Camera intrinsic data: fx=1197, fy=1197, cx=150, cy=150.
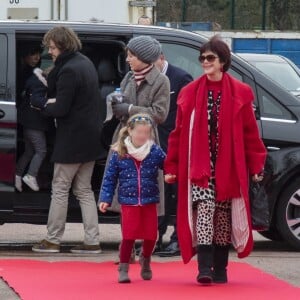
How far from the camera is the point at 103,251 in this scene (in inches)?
419

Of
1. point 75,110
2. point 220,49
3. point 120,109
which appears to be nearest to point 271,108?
point 75,110

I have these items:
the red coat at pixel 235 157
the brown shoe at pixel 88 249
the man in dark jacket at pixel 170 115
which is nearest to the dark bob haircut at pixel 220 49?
the red coat at pixel 235 157

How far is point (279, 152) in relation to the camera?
10414mm

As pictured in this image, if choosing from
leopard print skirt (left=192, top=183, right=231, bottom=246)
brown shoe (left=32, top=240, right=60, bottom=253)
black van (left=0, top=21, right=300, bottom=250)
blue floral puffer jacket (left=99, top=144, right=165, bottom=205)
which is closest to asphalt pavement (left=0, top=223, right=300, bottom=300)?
brown shoe (left=32, top=240, right=60, bottom=253)

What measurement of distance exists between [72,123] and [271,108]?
181cm

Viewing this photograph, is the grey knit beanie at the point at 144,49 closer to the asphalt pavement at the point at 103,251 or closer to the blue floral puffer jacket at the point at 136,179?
the blue floral puffer jacket at the point at 136,179

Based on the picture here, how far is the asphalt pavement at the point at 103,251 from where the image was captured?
30.8 ft

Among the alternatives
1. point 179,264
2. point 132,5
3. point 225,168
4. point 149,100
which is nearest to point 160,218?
point 179,264

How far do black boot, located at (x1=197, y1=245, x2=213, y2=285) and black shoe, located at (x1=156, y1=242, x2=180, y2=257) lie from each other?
1793mm

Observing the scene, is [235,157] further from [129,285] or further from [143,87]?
[143,87]

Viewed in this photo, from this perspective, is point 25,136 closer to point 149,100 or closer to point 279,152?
point 149,100

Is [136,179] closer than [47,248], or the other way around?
[136,179]

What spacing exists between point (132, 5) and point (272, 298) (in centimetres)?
993

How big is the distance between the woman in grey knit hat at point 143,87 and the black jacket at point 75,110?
681 mm
